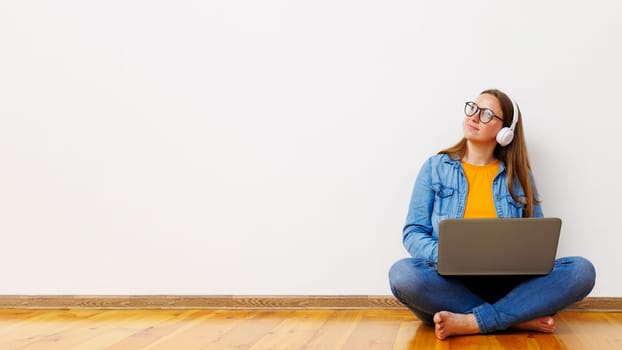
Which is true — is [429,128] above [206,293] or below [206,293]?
above

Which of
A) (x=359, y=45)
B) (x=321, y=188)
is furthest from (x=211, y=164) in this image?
(x=359, y=45)

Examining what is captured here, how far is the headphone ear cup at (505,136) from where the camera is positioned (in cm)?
246

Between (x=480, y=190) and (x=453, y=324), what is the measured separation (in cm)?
53

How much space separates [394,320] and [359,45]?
1.02 metres

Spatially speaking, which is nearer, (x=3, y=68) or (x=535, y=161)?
(x=535, y=161)

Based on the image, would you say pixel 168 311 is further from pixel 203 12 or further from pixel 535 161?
pixel 535 161

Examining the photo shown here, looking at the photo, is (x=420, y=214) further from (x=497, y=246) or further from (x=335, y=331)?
(x=335, y=331)

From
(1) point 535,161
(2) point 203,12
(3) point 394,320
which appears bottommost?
(3) point 394,320

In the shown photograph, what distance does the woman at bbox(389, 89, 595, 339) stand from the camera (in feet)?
7.29

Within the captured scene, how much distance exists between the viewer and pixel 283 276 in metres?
2.77

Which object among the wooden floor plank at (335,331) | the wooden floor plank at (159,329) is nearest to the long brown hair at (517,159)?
the wooden floor plank at (335,331)

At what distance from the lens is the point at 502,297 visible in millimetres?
2350

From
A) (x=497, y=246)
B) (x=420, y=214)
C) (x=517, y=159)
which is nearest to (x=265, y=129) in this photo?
(x=420, y=214)

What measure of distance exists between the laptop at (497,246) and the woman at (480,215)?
0.09m
